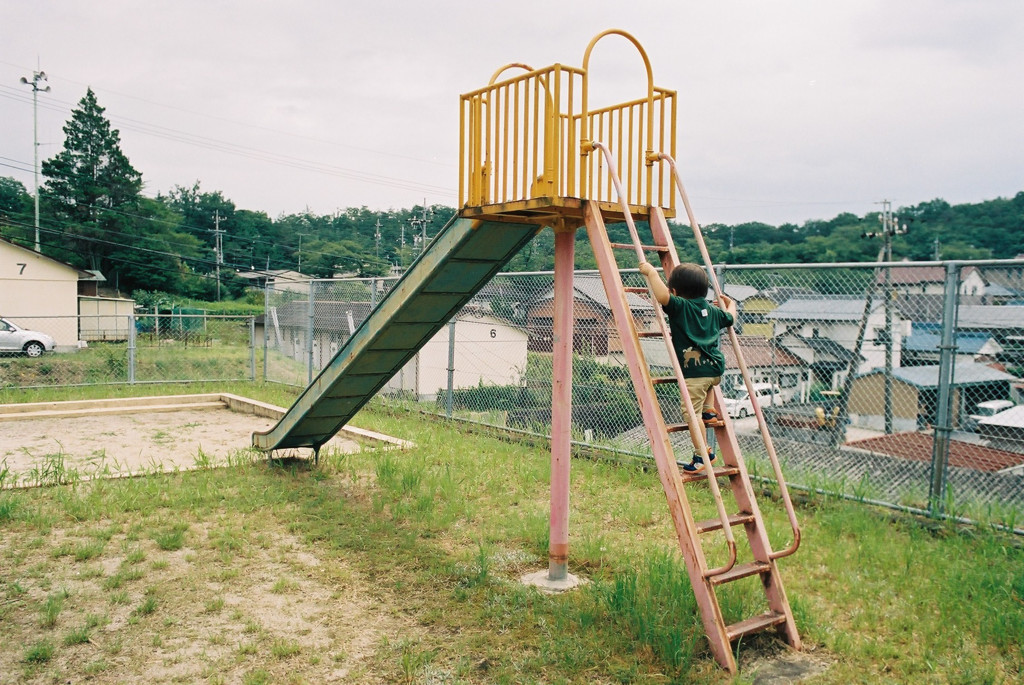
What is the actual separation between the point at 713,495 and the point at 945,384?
3001mm

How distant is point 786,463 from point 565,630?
3.96 meters

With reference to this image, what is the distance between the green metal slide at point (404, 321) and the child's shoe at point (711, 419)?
79.0 inches

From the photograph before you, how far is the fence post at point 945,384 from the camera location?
20.1 ft

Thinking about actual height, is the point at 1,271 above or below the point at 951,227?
below

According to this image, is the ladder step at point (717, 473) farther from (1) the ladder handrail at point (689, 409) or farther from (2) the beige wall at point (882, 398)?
(2) the beige wall at point (882, 398)

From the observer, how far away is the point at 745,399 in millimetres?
8992

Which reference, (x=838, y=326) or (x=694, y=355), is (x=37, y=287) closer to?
(x=838, y=326)

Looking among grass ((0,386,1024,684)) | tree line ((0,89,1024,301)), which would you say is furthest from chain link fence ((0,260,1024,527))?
tree line ((0,89,1024,301))

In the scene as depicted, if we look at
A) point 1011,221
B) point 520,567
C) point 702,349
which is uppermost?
point 1011,221

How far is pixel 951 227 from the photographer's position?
37812 millimetres

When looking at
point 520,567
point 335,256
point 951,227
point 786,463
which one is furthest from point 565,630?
point 335,256

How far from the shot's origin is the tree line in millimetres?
35969

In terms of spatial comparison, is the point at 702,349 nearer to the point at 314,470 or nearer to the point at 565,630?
the point at 565,630

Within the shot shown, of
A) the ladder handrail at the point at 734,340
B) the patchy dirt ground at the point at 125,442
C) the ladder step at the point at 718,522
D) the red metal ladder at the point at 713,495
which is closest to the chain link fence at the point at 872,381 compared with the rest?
the ladder handrail at the point at 734,340
